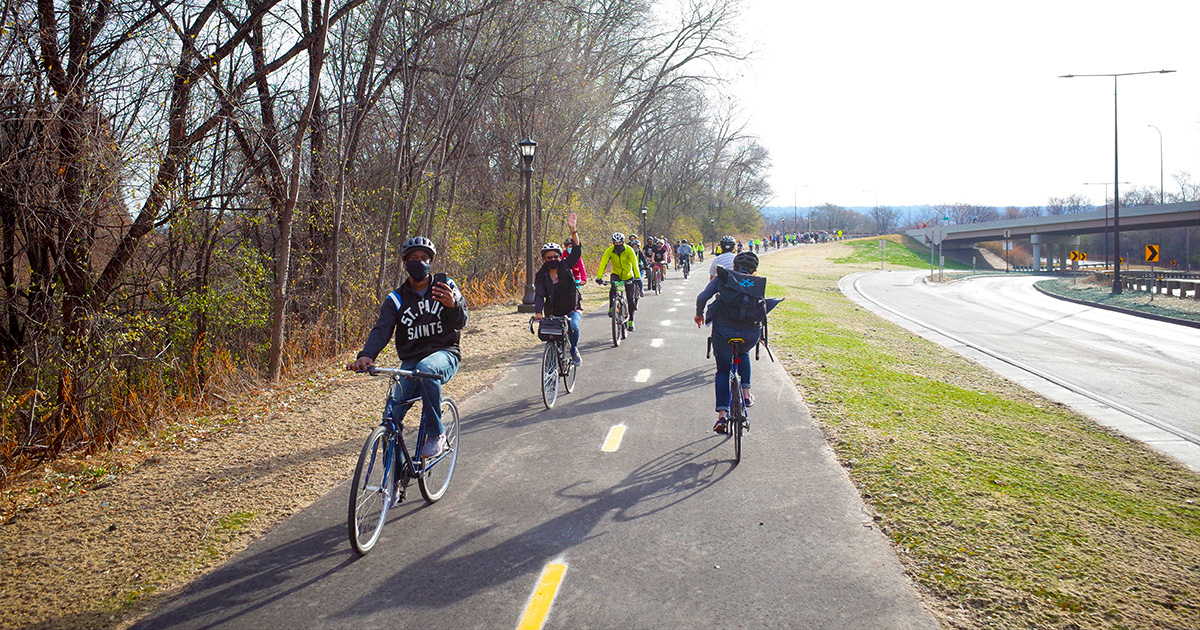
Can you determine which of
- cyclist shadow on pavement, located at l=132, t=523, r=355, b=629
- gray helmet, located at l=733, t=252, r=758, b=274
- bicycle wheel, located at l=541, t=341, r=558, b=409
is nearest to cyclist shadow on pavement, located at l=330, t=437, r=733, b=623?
cyclist shadow on pavement, located at l=132, t=523, r=355, b=629

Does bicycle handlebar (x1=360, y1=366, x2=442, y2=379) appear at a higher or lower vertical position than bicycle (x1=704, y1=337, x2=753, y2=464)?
higher

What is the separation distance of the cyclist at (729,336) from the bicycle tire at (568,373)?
9.70 ft

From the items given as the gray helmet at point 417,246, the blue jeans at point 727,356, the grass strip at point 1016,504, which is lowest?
the grass strip at point 1016,504

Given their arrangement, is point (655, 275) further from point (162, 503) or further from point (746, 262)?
point (162, 503)

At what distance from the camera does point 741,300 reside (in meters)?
6.90

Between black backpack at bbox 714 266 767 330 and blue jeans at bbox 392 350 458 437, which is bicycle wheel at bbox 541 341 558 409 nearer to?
black backpack at bbox 714 266 767 330

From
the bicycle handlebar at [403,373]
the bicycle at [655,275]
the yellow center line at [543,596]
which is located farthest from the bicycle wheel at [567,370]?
the bicycle at [655,275]

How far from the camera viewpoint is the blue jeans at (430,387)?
5297mm

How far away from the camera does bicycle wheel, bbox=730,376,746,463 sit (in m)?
6.67

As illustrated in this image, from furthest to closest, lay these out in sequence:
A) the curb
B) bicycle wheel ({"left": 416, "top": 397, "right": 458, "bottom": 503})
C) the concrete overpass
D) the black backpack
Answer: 1. the concrete overpass
2. the curb
3. the black backpack
4. bicycle wheel ({"left": 416, "top": 397, "right": 458, "bottom": 503})

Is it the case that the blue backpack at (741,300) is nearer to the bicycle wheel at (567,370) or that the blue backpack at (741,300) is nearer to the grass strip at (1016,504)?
the grass strip at (1016,504)

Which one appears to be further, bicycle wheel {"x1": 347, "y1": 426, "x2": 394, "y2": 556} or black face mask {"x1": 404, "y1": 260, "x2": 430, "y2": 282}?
black face mask {"x1": 404, "y1": 260, "x2": 430, "y2": 282}

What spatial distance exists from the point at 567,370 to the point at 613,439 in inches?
93.3

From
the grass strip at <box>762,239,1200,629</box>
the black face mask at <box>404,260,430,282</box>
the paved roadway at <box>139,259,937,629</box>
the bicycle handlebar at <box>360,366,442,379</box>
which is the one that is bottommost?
the grass strip at <box>762,239,1200,629</box>
